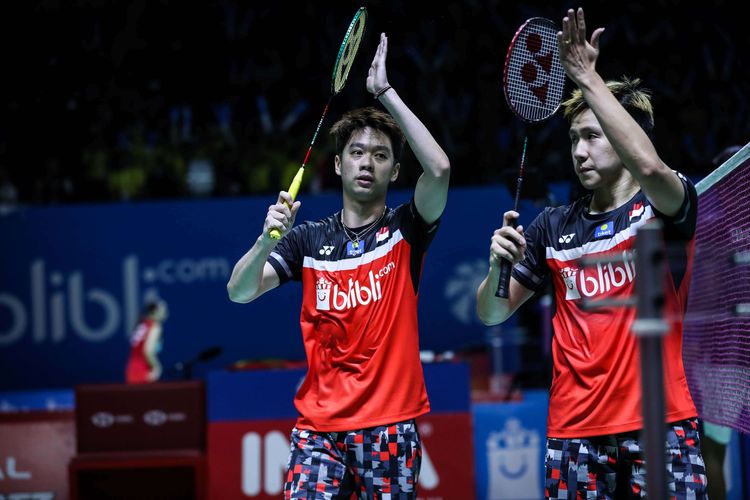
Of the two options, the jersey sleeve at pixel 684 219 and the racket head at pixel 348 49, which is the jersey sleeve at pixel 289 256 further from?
the jersey sleeve at pixel 684 219

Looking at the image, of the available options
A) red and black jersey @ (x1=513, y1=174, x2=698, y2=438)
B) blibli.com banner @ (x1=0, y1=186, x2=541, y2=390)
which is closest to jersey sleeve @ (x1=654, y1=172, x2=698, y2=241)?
red and black jersey @ (x1=513, y1=174, x2=698, y2=438)

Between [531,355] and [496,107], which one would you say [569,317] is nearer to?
[531,355]

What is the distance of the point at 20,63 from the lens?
11.3 m

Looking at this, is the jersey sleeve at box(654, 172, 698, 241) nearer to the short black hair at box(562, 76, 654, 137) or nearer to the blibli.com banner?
the short black hair at box(562, 76, 654, 137)

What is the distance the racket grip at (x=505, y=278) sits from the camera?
2.70 metres

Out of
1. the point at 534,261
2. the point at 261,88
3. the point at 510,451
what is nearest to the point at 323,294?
the point at 534,261

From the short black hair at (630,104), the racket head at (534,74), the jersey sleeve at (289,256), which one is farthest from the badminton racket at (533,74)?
the jersey sleeve at (289,256)

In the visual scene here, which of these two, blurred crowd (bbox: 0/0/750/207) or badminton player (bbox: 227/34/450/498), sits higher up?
blurred crowd (bbox: 0/0/750/207)

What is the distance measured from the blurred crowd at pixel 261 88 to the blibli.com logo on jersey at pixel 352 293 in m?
7.03

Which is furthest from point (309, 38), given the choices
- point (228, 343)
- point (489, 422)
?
point (489, 422)

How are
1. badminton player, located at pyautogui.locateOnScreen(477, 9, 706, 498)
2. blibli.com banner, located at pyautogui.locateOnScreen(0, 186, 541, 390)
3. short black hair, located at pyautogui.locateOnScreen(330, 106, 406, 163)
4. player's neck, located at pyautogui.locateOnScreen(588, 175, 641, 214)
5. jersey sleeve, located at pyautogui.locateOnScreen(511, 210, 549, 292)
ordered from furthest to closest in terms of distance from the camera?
1. blibli.com banner, located at pyautogui.locateOnScreen(0, 186, 541, 390)
2. short black hair, located at pyautogui.locateOnScreen(330, 106, 406, 163)
3. jersey sleeve, located at pyautogui.locateOnScreen(511, 210, 549, 292)
4. player's neck, located at pyautogui.locateOnScreen(588, 175, 641, 214)
5. badminton player, located at pyautogui.locateOnScreen(477, 9, 706, 498)

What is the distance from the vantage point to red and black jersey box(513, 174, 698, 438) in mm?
2559

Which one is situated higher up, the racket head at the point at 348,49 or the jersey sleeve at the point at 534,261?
the racket head at the point at 348,49

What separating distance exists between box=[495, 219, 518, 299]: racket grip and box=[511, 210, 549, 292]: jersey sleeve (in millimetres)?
208
